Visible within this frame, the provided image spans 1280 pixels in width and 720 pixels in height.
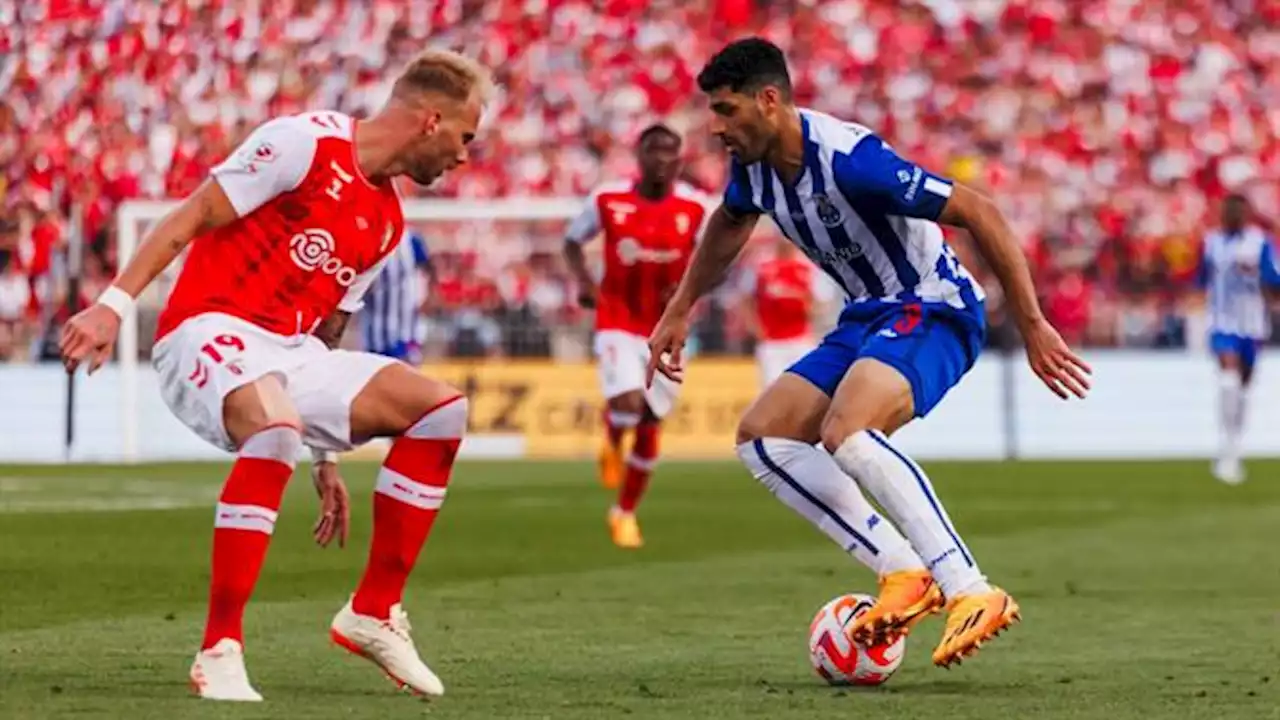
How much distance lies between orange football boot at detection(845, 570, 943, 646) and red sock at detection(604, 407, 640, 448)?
305 inches

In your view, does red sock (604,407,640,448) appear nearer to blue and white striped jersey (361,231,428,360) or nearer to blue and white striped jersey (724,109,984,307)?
blue and white striped jersey (361,231,428,360)

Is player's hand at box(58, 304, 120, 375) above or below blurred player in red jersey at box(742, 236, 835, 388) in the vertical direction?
above

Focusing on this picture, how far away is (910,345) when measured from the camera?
8227mm

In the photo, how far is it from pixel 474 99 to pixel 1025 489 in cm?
1473

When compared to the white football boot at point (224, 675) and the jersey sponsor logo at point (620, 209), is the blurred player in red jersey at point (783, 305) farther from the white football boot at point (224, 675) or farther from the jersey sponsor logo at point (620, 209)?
the white football boot at point (224, 675)

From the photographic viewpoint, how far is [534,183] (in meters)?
30.9

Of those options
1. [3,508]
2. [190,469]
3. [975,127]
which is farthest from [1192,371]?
[3,508]

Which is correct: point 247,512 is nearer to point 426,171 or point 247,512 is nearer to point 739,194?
point 426,171

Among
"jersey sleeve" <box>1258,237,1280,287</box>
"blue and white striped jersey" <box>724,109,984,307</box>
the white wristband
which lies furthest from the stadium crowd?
the white wristband

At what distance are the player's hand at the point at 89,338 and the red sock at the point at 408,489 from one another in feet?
3.93

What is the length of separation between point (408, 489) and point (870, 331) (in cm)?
176

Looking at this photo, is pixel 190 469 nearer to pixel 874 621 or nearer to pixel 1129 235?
pixel 1129 235

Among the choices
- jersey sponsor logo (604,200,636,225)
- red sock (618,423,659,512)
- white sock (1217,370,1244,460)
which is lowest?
white sock (1217,370,1244,460)

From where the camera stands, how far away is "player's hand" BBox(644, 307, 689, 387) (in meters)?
8.80
